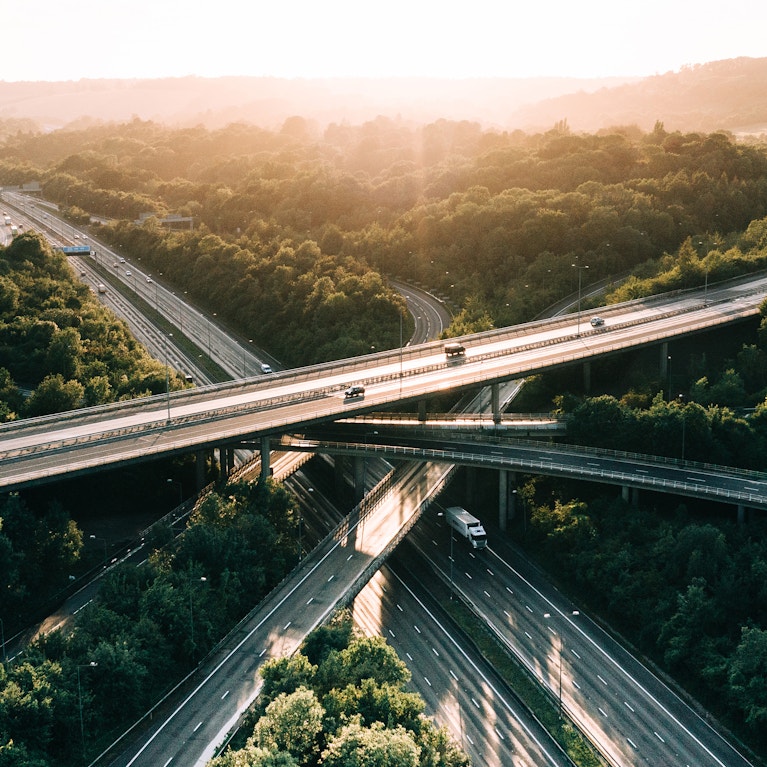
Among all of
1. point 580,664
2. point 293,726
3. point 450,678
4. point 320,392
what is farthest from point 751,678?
point 320,392

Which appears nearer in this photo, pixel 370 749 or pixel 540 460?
pixel 370 749

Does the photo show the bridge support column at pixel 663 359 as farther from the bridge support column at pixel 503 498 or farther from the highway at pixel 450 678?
the highway at pixel 450 678

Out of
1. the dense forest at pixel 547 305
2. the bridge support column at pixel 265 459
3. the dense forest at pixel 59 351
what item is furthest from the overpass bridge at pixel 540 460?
the dense forest at pixel 59 351

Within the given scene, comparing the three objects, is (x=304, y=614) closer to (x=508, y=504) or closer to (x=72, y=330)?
(x=508, y=504)

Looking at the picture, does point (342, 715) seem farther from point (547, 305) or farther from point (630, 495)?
point (547, 305)

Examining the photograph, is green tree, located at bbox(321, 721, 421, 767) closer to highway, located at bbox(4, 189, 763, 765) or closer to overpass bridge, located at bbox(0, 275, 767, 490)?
highway, located at bbox(4, 189, 763, 765)

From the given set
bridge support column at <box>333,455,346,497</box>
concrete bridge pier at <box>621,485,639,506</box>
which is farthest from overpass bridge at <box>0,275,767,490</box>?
concrete bridge pier at <box>621,485,639,506</box>
